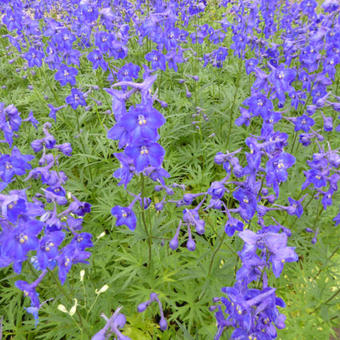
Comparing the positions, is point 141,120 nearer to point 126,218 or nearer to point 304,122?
point 126,218

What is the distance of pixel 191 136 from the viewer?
5.57m

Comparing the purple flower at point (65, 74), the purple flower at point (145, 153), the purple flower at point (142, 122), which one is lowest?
the purple flower at point (65, 74)

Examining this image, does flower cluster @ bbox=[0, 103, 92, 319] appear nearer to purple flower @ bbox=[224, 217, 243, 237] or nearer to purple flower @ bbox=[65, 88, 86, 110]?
purple flower @ bbox=[224, 217, 243, 237]

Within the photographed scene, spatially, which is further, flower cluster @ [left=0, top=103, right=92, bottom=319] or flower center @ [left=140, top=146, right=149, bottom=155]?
flower center @ [left=140, top=146, right=149, bottom=155]

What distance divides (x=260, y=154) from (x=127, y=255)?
1.92m

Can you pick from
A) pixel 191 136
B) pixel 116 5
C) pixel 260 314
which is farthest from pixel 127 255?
pixel 116 5

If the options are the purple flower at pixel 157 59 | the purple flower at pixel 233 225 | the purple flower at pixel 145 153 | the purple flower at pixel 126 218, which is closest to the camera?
the purple flower at pixel 145 153

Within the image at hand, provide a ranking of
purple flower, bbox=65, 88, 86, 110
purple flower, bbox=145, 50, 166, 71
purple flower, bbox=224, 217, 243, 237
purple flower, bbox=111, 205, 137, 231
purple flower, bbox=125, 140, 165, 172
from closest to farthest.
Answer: purple flower, bbox=125, 140, 165, 172 → purple flower, bbox=224, 217, 243, 237 → purple flower, bbox=111, 205, 137, 231 → purple flower, bbox=65, 88, 86, 110 → purple flower, bbox=145, 50, 166, 71

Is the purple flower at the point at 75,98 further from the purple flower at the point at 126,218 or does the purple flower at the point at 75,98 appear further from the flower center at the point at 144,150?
the flower center at the point at 144,150

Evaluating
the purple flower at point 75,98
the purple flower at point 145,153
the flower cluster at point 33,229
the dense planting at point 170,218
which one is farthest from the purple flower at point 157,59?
the purple flower at point 145,153

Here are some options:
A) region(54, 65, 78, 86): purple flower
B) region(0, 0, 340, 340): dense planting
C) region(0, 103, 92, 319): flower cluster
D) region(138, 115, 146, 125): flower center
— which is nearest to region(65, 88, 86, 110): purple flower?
region(0, 0, 340, 340): dense planting

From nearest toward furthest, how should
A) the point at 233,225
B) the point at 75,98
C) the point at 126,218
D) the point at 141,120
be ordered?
the point at 141,120, the point at 233,225, the point at 126,218, the point at 75,98

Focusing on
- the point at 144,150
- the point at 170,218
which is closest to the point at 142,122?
the point at 144,150

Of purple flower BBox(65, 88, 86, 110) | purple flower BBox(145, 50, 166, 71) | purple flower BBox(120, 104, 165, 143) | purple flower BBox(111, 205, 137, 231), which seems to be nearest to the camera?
purple flower BBox(120, 104, 165, 143)
